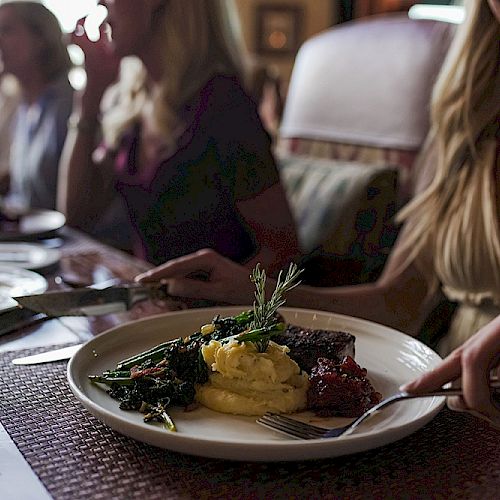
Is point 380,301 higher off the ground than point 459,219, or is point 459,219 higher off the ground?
point 459,219

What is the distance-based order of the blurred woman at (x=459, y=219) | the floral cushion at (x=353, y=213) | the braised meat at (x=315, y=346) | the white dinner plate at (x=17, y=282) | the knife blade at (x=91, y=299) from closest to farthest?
the braised meat at (x=315, y=346), the knife blade at (x=91, y=299), the white dinner plate at (x=17, y=282), the blurred woman at (x=459, y=219), the floral cushion at (x=353, y=213)

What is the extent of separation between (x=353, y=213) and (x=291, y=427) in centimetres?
129

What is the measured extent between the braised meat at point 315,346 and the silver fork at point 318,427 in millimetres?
125

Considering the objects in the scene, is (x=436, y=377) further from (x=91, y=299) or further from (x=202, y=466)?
(x=91, y=299)

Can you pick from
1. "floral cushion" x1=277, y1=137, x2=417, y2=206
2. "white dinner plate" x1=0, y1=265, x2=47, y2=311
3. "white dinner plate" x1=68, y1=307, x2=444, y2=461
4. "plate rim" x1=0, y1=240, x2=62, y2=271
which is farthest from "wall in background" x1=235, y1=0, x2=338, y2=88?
"white dinner plate" x1=68, y1=307, x2=444, y2=461

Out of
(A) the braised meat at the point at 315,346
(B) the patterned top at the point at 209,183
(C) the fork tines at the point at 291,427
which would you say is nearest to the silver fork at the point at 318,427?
(C) the fork tines at the point at 291,427

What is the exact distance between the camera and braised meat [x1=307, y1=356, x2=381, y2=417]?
0.80m

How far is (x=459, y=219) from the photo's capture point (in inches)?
59.4

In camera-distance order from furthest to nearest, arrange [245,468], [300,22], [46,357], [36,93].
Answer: [300,22]
[36,93]
[46,357]
[245,468]

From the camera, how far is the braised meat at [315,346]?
35.5 inches

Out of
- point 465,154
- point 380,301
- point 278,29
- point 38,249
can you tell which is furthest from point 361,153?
point 278,29

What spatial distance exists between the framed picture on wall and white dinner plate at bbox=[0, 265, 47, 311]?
3360 mm

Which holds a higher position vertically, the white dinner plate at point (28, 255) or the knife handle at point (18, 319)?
the knife handle at point (18, 319)

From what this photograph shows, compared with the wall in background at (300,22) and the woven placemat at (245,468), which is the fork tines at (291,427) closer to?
the woven placemat at (245,468)
